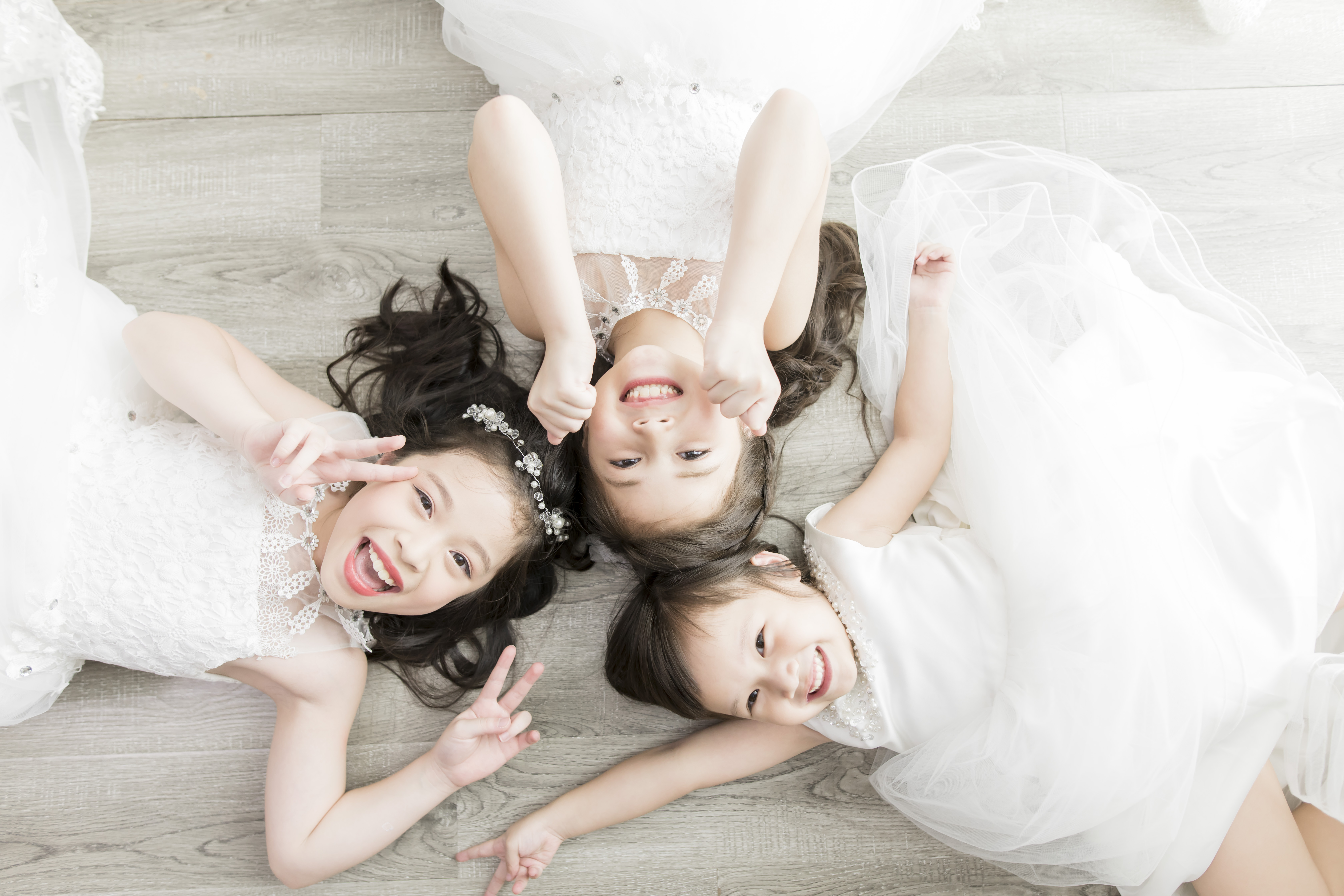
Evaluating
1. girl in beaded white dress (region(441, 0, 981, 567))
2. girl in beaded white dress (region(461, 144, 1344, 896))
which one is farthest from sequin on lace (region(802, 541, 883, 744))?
girl in beaded white dress (region(441, 0, 981, 567))

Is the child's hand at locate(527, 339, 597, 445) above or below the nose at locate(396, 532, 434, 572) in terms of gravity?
above

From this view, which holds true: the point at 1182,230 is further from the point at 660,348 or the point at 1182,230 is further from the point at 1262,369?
the point at 660,348

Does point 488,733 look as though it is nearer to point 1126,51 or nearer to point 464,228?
point 464,228

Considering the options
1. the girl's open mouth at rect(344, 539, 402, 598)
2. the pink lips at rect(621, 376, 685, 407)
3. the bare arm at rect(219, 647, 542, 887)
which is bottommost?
the bare arm at rect(219, 647, 542, 887)

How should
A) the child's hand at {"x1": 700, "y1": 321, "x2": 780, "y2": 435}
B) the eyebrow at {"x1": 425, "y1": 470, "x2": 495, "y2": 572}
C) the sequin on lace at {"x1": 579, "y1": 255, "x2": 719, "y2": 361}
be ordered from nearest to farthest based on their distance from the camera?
1. the child's hand at {"x1": 700, "y1": 321, "x2": 780, "y2": 435}
2. the eyebrow at {"x1": 425, "y1": 470, "x2": 495, "y2": 572}
3. the sequin on lace at {"x1": 579, "y1": 255, "x2": 719, "y2": 361}

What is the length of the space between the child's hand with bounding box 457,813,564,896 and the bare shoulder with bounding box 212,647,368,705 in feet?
1.19

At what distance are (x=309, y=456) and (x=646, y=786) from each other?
80 cm

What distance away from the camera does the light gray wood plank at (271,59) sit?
5.21 ft

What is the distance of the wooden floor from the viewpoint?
4.83ft

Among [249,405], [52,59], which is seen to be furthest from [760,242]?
[52,59]

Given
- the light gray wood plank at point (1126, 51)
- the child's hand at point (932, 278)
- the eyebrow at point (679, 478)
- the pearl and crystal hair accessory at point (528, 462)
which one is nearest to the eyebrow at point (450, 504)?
the pearl and crystal hair accessory at point (528, 462)

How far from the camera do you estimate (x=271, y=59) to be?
1.59m

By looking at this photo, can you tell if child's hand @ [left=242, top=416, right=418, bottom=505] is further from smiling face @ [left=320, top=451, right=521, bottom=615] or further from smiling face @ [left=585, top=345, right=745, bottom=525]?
smiling face @ [left=585, top=345, right=745, bottom=525]

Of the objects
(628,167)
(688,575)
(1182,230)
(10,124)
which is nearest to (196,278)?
(10,124)
